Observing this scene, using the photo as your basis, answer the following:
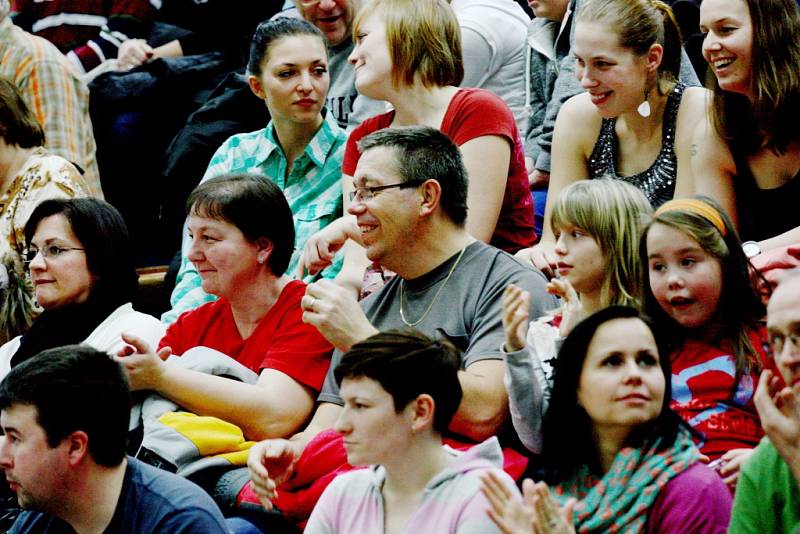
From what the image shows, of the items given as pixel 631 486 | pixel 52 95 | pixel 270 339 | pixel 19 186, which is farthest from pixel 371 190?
pixel 52 95

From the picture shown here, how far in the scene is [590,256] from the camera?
2982mm

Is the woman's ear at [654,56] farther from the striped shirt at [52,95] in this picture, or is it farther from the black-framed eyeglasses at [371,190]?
the striped shirt at [52,95]

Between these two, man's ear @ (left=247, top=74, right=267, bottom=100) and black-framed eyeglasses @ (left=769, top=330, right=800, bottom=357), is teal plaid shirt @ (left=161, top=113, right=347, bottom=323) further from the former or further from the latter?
black-framed eyeglasses @ (left=769, top=330, right=800, bottom=357)

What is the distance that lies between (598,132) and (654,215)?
2.85 feet

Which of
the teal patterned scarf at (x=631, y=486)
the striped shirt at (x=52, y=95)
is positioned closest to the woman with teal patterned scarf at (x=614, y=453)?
the teal patterned scarf at (x=631, y=486)

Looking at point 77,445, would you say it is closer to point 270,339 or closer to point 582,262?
point 270,339

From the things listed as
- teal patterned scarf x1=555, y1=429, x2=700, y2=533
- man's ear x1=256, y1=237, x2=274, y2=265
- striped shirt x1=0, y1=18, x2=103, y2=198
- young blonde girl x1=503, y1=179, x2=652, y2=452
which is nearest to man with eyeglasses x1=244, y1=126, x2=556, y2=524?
young blonde girl x1=503, y1=179, x2=652, y2=452

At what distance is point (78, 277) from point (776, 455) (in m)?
2.05

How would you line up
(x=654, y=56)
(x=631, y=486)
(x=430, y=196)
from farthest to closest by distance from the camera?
(x=654, y=56) < (x=430, y=196) < (x=631, y=486)

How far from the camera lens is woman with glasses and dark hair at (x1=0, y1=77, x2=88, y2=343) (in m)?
4.23

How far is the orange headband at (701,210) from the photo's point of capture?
2.86 m

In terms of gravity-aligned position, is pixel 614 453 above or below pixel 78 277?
above

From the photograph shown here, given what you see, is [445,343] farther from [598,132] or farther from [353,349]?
[598,132]

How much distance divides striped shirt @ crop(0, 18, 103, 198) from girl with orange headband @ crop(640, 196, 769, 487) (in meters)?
2.75
